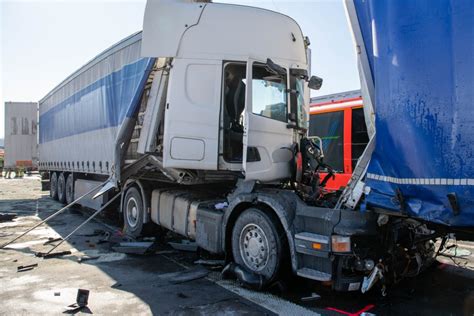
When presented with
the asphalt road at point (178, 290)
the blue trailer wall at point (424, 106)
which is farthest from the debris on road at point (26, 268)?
the blue trailer wall at point (424, 106)

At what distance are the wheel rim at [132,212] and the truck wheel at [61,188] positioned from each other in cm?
659

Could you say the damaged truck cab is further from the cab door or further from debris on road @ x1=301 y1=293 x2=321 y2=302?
debris on road @ x1=301 y1=293 x2=321 y2=302

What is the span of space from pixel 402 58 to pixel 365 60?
1.84 ft

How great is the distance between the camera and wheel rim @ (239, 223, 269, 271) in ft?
16.5

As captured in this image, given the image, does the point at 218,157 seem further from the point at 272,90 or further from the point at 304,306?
the point at 304,306

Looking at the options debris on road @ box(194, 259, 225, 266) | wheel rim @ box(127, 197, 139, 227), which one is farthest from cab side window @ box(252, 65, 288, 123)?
wheel rim @ box(127, 197, 139, 227)

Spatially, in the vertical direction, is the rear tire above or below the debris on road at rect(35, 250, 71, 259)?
above

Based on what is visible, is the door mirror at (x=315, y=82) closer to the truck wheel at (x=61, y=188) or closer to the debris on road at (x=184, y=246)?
the debris on road at (x=184, y=246)

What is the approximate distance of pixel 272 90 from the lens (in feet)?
18.7

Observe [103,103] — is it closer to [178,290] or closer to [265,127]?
[265,127]

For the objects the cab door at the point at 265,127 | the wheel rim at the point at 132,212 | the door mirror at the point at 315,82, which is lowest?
the wheel rim at the point at 132,212

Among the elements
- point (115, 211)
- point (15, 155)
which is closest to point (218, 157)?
point (115, 211)

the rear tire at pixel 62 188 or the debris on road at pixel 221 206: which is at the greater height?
the debris on road at pixel 221 206

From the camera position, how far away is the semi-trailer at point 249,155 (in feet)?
14.2
